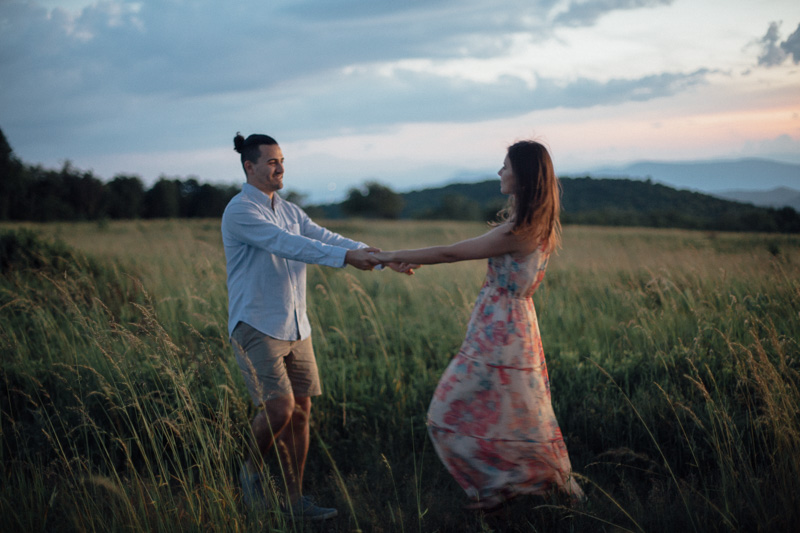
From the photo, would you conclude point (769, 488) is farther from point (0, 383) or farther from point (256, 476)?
point (0, 383)

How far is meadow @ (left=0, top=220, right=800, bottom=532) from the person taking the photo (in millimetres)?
2592

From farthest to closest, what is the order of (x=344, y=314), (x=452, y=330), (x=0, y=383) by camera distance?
(x=344, y=314) < (x=452, y=330) < (x=0, y=383)

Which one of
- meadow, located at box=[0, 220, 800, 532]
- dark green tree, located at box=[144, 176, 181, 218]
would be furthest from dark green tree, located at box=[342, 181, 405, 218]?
meadow, located at box=[0, 220, 800, 532]

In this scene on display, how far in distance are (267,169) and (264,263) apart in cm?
64

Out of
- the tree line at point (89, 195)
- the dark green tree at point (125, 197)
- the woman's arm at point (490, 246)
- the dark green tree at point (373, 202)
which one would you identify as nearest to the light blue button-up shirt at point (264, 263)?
the woman's arm at point (490, 246)

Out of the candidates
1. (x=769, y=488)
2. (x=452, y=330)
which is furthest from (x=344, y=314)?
(x=769, y=488)

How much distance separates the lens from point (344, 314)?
6.22 metres

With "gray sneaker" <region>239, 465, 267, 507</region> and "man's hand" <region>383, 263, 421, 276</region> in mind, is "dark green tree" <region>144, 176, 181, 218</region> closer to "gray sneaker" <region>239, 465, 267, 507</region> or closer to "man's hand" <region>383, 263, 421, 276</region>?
"man's hand" <region>383, 263, 421, 276</region>

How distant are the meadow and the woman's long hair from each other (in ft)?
3.99

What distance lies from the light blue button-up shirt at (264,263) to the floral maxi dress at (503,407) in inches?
44.6

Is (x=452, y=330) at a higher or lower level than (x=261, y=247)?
lower

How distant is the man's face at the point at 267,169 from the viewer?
3.15 metres

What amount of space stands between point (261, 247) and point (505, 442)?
190 cm

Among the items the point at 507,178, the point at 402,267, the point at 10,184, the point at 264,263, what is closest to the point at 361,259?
the point at 402,267
